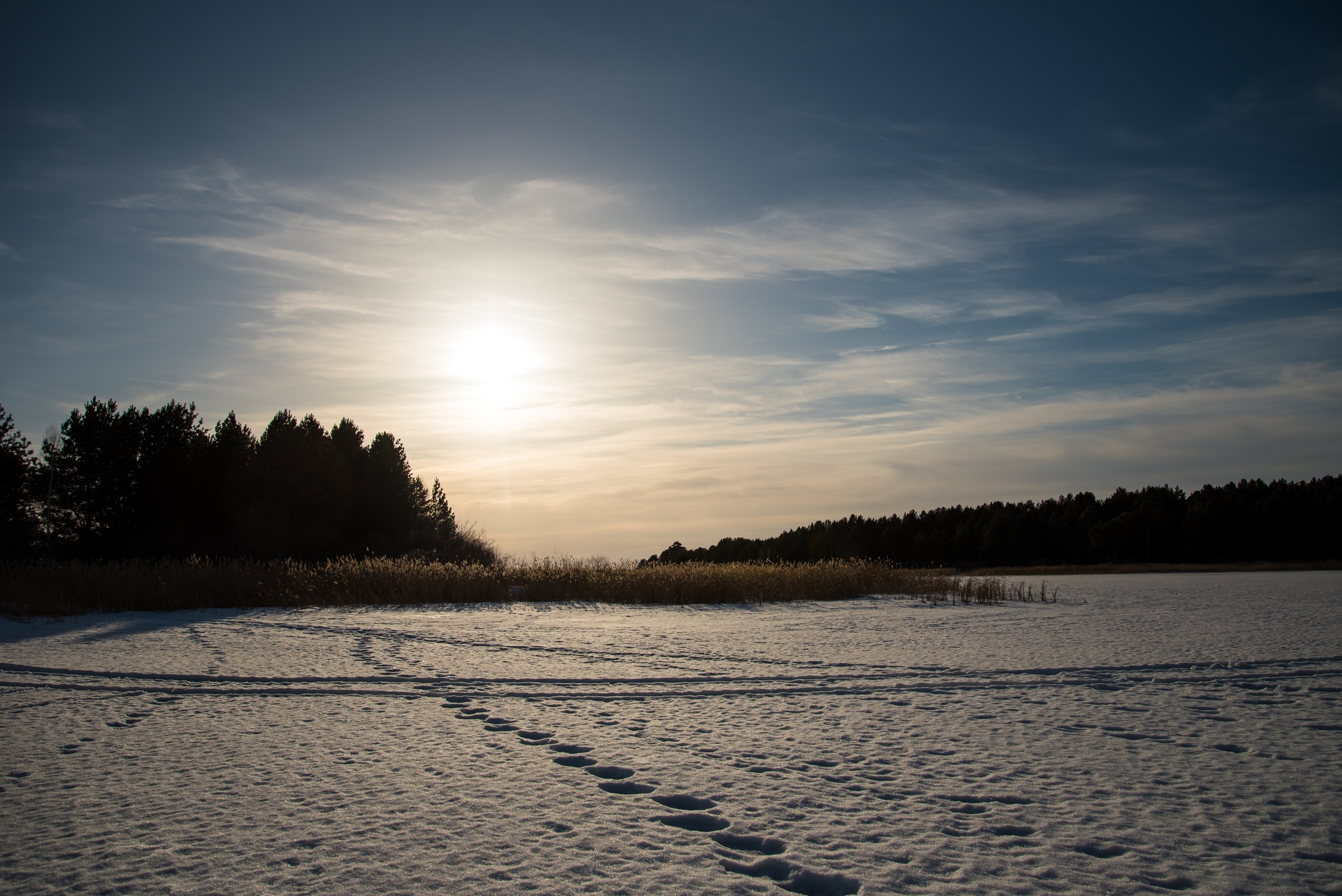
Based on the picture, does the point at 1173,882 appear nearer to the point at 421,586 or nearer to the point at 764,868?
the point at 764,868

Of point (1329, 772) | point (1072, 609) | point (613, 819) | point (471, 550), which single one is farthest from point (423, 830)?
point (471, 550)

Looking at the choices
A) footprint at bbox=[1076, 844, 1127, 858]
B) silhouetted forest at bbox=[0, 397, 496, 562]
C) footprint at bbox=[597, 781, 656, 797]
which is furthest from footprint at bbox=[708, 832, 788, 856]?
silhouetted forest at bbox=[0, 397, 496, 562]

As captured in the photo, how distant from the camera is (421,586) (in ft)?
47.8

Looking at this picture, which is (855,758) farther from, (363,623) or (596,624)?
(363,623)

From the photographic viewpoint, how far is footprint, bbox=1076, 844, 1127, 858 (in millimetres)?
2434

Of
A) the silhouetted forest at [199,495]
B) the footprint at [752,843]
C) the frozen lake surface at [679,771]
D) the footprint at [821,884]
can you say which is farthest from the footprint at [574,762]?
the silhouetted forest at [199,495]

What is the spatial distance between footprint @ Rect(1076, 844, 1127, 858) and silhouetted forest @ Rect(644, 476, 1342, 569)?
35.2m

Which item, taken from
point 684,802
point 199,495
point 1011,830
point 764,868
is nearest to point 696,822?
point 684,802

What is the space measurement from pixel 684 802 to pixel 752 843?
1.62 ft

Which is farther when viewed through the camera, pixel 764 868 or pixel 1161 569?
pixel 1161 569

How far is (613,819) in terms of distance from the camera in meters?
2.78

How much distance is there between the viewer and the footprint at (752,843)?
2488 mm

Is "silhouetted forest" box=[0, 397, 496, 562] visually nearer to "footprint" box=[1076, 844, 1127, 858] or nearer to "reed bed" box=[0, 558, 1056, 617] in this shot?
"reed bed" box=[0, 558, 1056, 617]

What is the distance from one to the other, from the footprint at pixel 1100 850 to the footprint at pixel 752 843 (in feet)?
3.15
